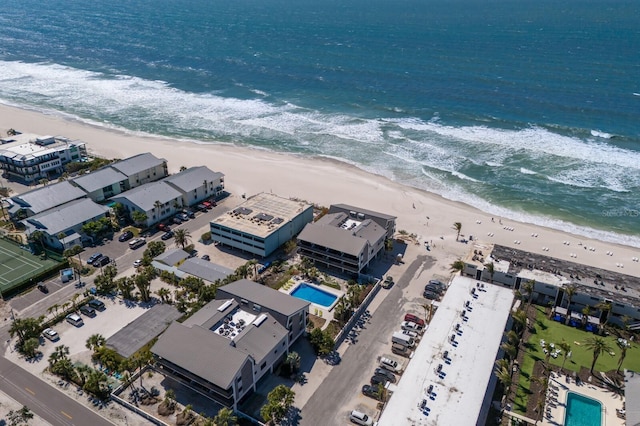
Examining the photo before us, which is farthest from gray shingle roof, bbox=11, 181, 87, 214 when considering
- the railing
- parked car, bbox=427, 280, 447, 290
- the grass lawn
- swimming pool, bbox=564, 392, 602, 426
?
swimming pool, bbox=564, 392, 602, 426

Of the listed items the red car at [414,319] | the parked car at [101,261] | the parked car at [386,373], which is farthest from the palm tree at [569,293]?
the parked car at [101,261]

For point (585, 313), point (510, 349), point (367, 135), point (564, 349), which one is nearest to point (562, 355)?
point (564, 349)

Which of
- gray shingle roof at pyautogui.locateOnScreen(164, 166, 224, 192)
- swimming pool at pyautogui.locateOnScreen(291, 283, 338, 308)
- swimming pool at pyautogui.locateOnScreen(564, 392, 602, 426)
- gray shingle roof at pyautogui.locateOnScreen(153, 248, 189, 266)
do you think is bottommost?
swimming pool at pyautogui.locateOnScreen(291, 283, 338, 308)

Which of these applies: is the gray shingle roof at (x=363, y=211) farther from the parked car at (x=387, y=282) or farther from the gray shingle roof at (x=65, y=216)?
the gray shingle roof at (x=65, y=216)

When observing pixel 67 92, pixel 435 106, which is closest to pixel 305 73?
pixel 435 106

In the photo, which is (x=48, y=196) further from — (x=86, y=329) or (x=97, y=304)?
(x=86, y=329)

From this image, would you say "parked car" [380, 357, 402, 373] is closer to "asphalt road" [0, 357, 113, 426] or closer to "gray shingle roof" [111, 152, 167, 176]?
"asphalt road" [0, 357, 113, 426]
